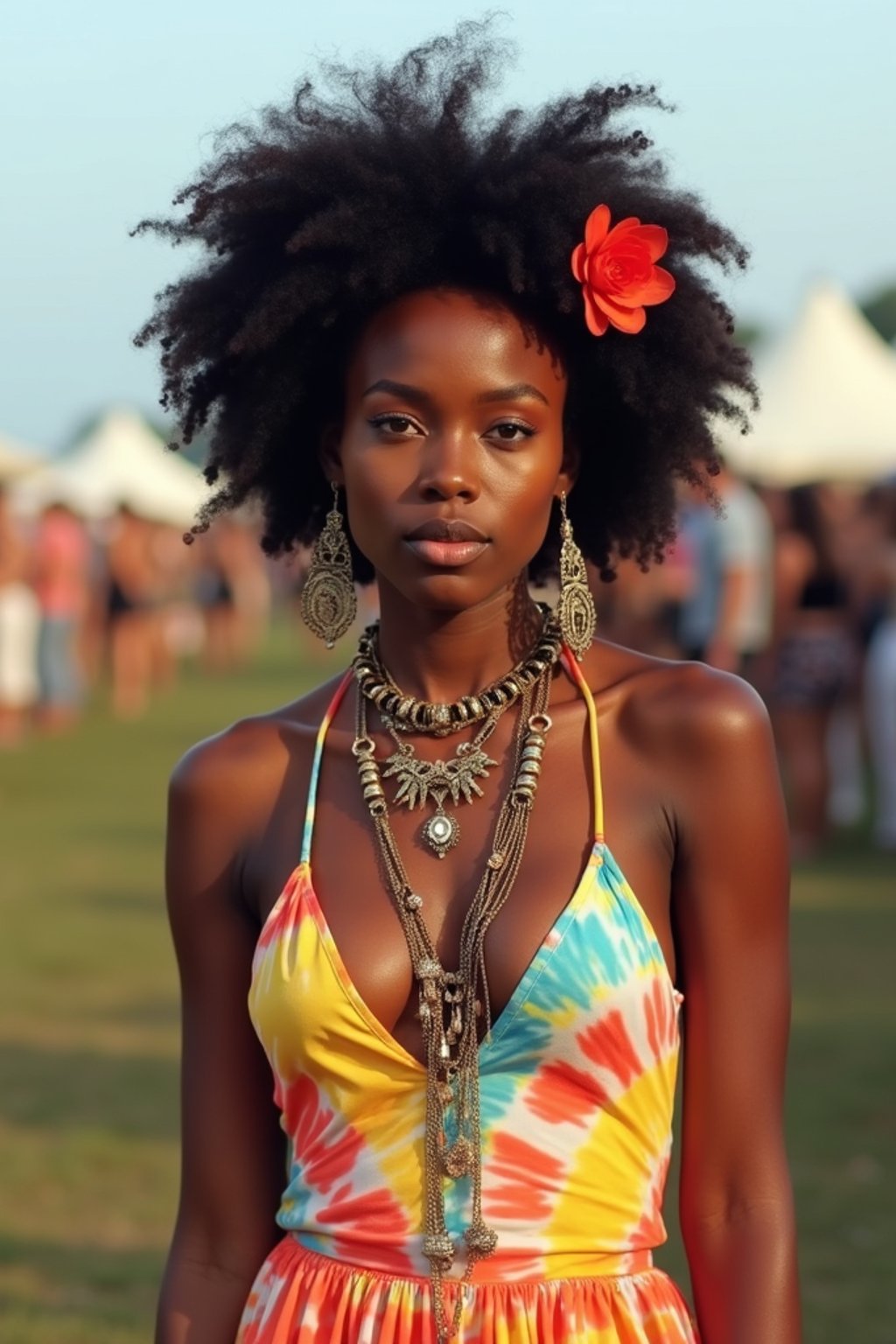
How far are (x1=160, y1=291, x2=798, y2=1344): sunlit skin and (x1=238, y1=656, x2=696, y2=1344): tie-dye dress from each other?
52 millimetres

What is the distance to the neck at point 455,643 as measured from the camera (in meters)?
2.94

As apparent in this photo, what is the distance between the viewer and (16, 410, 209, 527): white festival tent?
37.6 meters

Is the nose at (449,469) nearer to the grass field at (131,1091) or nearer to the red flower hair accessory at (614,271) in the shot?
the red flower hair accessory at (614,271)

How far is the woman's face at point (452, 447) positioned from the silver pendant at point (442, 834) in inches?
11.0

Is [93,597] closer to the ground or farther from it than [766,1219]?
farther from it

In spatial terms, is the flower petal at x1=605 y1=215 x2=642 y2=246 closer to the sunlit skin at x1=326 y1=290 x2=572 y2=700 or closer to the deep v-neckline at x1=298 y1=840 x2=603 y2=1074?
the sunlit skin at x1=326 y1=290 x2=572 y2=700

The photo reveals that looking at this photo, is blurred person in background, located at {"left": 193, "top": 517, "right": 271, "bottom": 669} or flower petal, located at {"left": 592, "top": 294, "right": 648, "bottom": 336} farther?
blurred person in background, located at {"left": 193, "top": 517, "right": 271, "bottom": 669}

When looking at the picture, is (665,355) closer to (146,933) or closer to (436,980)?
(436,980)

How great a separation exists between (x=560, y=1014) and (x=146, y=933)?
8.60 meters

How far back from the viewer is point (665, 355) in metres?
2.97

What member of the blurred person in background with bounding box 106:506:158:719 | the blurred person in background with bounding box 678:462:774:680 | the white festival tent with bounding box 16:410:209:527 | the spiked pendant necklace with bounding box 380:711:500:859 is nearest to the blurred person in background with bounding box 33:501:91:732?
the blurred person in background with bounding box 106:506:158:719

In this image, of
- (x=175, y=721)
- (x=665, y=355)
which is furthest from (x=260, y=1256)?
(x=175, y=721)

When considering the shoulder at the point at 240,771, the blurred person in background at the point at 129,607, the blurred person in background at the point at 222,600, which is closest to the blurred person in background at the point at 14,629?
the blurred person in background at the point at 129,607

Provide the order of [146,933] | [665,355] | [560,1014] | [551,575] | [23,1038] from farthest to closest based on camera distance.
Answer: [146,933], [23,1038], [551,575], [665,355], [560,1014]
